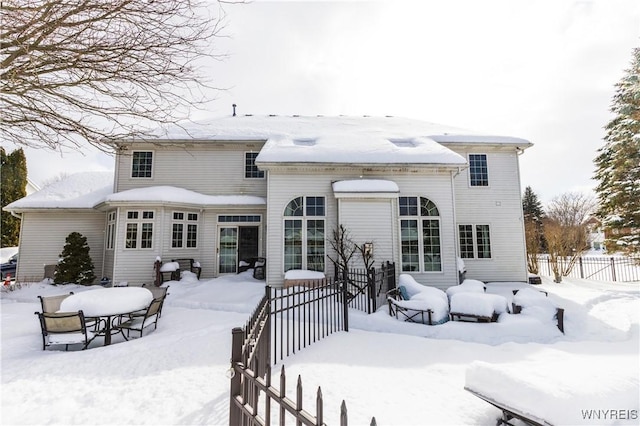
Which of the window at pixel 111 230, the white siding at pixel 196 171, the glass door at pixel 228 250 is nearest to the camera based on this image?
the window at pixel 111 230

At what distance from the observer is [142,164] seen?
14.5m

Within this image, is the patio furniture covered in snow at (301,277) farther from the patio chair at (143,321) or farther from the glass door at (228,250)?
the glass door at (228,250)

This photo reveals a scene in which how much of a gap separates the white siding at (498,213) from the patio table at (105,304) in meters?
13.3

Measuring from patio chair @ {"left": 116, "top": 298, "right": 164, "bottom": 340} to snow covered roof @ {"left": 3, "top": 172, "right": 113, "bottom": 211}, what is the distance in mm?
9197

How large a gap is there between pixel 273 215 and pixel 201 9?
773 centimetres

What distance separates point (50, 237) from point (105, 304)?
12.2m

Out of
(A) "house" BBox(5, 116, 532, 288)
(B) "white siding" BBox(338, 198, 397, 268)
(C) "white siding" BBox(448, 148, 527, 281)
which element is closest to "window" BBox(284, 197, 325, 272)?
(A) "house" BBox(5, 116, 532, 288)

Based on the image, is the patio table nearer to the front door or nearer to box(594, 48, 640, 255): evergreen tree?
the front door

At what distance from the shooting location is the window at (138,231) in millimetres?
12320

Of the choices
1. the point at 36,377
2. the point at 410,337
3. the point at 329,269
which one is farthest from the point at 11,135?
the point at 329,269

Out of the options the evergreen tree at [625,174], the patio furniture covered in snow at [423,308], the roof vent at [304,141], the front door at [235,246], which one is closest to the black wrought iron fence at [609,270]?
the evergreen tree at [625,174]

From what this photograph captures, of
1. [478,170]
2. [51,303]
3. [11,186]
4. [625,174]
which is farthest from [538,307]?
[11,186]

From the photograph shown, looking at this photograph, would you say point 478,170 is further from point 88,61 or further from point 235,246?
point 88,61

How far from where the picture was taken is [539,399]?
2.61m
